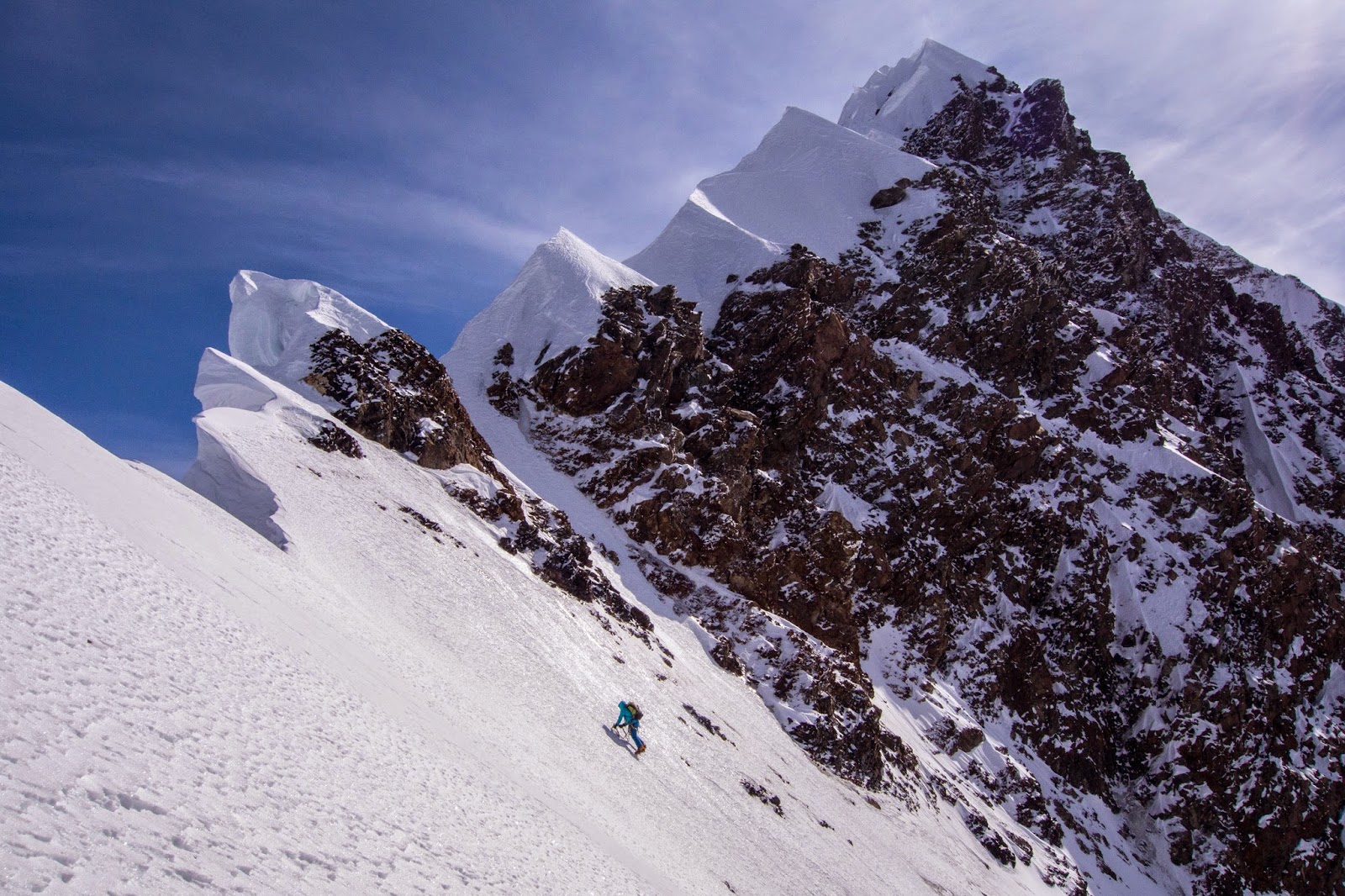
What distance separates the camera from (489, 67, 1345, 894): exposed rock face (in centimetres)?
4038

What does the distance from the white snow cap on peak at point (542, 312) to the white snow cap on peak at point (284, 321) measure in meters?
10.7

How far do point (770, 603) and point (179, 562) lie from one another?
32.1m

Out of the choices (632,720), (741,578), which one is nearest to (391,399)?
(632,720)

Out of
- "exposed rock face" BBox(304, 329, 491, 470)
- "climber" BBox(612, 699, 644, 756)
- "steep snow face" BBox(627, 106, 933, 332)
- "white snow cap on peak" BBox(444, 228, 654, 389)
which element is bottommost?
"climber" BBox(612, 699, 644, 756)

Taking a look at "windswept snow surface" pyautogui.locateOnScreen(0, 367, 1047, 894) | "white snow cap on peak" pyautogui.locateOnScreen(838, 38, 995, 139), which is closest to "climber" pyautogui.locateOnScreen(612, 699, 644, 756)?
"windswept snow surface" pyautogui.locateOnScreen(0, 367, 1047, 894)

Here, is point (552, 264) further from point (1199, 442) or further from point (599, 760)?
point (1199, 442)

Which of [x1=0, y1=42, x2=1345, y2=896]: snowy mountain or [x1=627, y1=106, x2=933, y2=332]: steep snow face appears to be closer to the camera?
[x1=0, y1=42, x2=1345, y2=896]: snowy mountain

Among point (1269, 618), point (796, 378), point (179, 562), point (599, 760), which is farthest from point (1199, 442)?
point (179, 562)

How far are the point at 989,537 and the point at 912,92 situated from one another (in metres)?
83.6

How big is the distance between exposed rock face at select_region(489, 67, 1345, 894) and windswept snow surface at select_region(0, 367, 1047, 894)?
12496 millimetres

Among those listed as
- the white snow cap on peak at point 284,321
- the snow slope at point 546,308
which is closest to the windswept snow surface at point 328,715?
the white snow cap on peak at point 284,321

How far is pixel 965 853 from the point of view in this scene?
32.5 meters

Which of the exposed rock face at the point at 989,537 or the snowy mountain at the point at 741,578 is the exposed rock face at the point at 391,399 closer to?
the snowy mountain at the point at 741,578

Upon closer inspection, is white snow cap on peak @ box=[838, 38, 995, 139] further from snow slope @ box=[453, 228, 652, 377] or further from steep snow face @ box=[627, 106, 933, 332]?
snow slope @ box=[453, 228, 652, 377]
